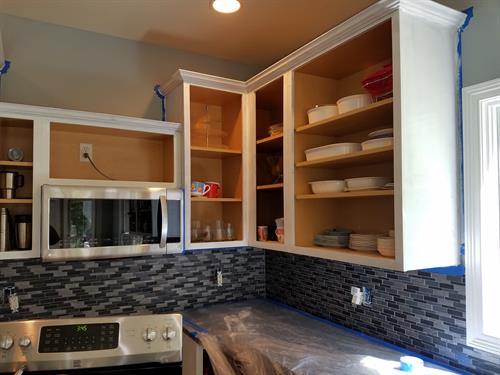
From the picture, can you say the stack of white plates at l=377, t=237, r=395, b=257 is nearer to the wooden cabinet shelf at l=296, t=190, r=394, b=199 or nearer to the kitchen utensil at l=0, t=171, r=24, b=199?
the wooden cabinet shelf at l=296, t=190, r=394, b=199

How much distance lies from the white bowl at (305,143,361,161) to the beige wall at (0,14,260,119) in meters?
1.10

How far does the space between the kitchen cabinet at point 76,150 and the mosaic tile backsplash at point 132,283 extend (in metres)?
0.28

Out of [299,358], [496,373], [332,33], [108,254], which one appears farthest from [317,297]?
[332,33]

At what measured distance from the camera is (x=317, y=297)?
7.48 feet

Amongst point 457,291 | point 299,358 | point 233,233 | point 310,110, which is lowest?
point 299,358

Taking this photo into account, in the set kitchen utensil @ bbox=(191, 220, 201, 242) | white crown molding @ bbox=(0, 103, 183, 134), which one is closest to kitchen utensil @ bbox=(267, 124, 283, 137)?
white crown molding @ bbox=(0, 103, 183, 134)

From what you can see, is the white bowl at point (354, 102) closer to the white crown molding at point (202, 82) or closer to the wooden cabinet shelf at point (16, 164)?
the white crown molding at point (202, 82)

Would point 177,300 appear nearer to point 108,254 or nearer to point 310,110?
point 108,254

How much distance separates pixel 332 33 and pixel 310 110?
1.29 ft

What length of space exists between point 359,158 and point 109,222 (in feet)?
4.22

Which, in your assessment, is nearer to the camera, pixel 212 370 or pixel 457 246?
pixel 457 246

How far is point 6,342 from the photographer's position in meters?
1.69

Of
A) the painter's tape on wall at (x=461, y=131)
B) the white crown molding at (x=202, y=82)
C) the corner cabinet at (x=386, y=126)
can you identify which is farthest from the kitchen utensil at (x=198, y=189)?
the painter's tape on wall at (x=461, y=131)

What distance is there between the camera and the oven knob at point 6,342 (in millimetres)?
1683
